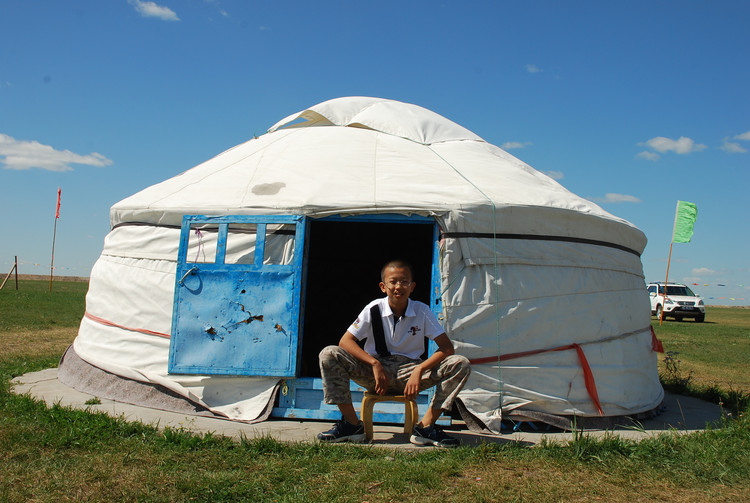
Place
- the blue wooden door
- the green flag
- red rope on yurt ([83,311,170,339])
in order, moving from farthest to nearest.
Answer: the green flag → red rope on yurt ([83,311,170,339]) → the blue wooden door

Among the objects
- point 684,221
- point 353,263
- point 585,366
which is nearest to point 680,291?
point 684,221

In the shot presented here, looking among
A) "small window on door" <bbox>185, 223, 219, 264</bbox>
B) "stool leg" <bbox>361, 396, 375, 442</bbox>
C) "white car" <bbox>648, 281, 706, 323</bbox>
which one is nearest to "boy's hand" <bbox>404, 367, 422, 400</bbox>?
"stool leg" <bbox>361, 396, 375, 442</bbox>

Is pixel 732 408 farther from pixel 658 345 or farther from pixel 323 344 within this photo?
pixel 323 344

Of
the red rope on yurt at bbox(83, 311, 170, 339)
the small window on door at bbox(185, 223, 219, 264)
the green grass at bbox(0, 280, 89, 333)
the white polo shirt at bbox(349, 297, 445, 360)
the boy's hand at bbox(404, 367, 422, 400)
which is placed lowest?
the green grass at bbox(0, 280, 89, 333)

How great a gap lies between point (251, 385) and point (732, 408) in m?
4.03

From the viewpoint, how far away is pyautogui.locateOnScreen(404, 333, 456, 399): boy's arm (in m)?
3.07

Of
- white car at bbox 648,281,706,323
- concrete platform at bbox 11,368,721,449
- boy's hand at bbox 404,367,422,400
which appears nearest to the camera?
boy's hand at bbox 404,367,422,400

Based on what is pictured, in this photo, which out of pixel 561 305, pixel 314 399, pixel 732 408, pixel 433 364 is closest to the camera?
pixel 433 364

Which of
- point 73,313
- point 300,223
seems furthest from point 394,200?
point 73,313

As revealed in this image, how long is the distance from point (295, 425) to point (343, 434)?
59 cm

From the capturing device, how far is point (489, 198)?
13.4 feet

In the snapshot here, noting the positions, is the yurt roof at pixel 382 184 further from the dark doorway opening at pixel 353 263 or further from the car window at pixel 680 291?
the car window at pixel 680 291

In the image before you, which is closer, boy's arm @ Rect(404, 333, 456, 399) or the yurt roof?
boy's arm @ Rect(404, 333, 456, 399)

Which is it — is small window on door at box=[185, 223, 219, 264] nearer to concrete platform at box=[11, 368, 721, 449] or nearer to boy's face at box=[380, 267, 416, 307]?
concrete platform at box=[11, 368, 721, 449]
